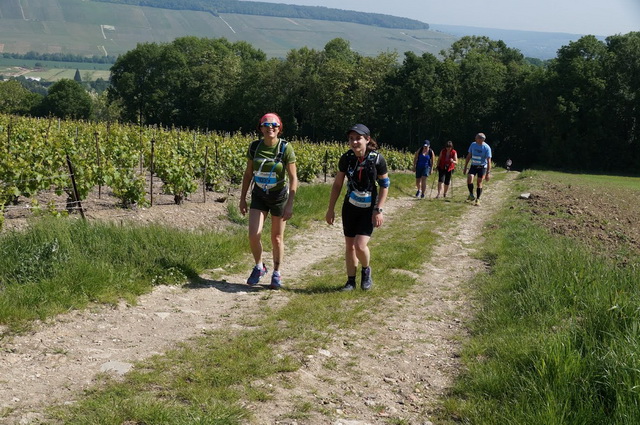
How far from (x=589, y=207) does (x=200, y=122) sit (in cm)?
6430

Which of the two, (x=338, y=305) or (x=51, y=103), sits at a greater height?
(x=338, y=305)

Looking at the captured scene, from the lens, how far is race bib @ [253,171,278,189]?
678 centimetres

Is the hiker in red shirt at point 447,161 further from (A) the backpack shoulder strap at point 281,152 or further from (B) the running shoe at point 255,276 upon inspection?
(B) the running shoe at point 255,276

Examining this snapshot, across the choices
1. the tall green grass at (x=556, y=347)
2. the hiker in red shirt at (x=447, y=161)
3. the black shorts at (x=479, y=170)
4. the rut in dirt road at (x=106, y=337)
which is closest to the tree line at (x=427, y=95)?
the hiker in red shirt at (x=447, y=161)

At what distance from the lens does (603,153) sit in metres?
54.6

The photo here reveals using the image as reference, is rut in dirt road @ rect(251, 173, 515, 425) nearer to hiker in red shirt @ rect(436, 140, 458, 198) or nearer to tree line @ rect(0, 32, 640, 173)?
hiker in red shirt @ rect(436, 140, 458, 198)

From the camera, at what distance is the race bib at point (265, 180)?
22.2 feet

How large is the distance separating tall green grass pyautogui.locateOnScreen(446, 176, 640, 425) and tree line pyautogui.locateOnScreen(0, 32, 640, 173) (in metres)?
52.2

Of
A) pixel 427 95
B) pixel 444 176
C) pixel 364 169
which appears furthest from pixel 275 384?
pixel 427 95

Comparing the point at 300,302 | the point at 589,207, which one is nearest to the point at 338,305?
the point at 300,302

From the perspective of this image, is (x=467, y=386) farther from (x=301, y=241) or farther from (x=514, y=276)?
(x=301, y=241)

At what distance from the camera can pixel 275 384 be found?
4.29 metres

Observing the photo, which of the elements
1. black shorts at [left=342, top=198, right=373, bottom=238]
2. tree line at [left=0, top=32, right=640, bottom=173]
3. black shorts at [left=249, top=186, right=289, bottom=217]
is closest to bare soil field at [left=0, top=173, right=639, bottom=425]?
black shorts at [left=342, top=198, right=373, bottom=238]

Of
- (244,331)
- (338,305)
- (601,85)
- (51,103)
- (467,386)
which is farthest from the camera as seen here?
(51,103)
